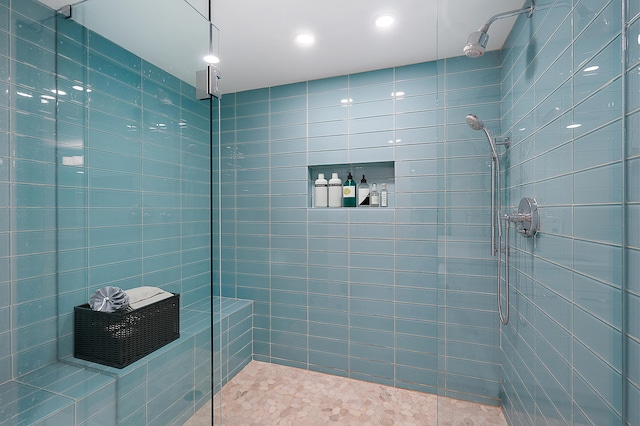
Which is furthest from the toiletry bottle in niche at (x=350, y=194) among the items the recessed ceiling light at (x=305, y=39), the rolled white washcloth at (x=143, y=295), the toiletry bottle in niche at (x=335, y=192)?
the rolled white washcloth at (x=143, y=295)

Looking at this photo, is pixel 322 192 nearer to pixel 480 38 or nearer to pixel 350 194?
pixel 350 194

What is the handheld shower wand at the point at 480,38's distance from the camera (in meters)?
1.06

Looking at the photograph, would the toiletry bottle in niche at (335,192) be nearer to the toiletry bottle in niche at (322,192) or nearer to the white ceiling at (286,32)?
the toiletry bottle in niche at (322,192)

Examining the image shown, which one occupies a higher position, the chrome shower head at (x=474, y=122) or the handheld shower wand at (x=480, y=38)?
the handheld shower wand at (x=480, y=38)

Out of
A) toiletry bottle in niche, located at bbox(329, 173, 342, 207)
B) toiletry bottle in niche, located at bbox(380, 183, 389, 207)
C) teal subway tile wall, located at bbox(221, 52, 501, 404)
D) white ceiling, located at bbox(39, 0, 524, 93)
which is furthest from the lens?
toiletry bottle in niche, located at bbox(329, 173, 342, 207)

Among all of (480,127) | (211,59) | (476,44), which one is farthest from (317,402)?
(476,44)

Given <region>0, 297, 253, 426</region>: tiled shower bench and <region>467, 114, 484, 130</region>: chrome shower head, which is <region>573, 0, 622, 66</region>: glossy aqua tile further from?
<region>0, 297, 253, 426</region>: tiled shower bench

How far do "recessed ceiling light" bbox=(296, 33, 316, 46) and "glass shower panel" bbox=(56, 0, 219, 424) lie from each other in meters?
A: 0.62

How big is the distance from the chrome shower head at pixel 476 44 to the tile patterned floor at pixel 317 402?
1.56m

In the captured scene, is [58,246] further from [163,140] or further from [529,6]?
[529,6]

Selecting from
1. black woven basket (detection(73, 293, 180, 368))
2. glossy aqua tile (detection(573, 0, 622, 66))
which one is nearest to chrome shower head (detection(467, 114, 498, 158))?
glossy aqua tile (detection(573, 0, 622, 66))

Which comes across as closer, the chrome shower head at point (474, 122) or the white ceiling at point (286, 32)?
the white ceiling at point (286, 32)

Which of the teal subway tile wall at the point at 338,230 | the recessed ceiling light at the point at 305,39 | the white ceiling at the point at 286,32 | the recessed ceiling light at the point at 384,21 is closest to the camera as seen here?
the white ceiling at the point at 286,32

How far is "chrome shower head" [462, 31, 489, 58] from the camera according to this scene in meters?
1.12
